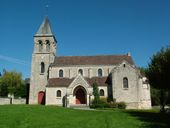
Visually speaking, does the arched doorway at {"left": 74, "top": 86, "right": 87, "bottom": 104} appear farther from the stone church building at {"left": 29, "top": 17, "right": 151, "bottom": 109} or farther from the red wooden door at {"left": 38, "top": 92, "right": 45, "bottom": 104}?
the red wooden door at {"left": 38, "top": 92, "right": 45, "bottom": 104}

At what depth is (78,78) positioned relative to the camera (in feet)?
150

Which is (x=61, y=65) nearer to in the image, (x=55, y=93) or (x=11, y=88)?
(x=55, y=93)

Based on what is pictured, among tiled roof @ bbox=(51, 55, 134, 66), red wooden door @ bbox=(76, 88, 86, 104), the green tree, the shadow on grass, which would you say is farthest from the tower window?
the shadow on grass

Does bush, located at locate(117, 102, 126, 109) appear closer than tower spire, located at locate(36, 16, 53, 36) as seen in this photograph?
Yes

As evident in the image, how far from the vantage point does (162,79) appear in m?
30.6

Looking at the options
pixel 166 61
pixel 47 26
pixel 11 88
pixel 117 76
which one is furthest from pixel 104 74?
pixel 11 88

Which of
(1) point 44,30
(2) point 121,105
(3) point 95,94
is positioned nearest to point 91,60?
(3) point 95,94

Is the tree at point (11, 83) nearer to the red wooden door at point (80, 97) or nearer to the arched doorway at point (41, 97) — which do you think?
the arched doorway at point (41, 97)

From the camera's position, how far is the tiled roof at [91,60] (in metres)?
51.5

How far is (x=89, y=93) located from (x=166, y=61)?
18.5 m

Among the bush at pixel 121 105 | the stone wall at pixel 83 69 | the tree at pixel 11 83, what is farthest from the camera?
the tree at pixel 11 83

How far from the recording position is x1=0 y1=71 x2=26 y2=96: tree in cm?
7144

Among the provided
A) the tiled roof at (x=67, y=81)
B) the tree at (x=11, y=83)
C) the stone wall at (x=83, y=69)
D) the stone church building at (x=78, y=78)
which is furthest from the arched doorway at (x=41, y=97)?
the tree at (x=11, y=83)

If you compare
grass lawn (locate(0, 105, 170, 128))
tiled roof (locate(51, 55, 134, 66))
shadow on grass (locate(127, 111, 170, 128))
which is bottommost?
shadow on grass (locate(127, 111, 170, 128))
